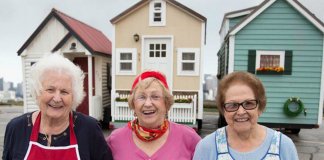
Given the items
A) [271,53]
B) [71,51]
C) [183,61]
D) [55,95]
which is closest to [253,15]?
[271,53]

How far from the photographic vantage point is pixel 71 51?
910cm

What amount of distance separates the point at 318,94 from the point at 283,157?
6950 mm

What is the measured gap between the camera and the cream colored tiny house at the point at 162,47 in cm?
873

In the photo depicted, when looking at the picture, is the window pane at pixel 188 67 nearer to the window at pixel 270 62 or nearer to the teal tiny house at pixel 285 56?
the teal tiny house at pixel 285 56

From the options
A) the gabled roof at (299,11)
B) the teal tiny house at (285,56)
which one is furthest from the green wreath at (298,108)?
the gabled roof at (299,11)

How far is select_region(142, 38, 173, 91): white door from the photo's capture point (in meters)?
8.90

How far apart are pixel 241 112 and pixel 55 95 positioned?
4.43 ft

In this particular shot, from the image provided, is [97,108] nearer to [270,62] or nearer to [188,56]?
[188,56]

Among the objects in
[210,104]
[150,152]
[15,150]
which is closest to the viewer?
[15,150]

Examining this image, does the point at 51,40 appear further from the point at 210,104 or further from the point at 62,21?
the point at 210,104

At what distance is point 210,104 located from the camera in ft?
50.6

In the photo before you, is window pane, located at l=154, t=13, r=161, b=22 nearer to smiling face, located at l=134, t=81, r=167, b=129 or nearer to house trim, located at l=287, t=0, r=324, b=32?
house trim, located at l=287, t=0, r=324, b=32

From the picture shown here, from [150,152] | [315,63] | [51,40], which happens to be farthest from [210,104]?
[150,152]

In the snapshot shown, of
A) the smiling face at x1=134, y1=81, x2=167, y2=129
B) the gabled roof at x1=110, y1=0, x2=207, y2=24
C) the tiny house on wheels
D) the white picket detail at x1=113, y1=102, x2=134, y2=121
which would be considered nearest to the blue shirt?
the smiling face at x1=134, y1=81, x2=167, y2=129
